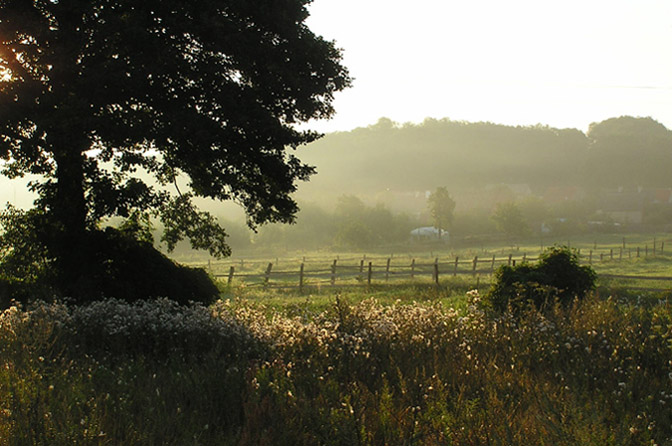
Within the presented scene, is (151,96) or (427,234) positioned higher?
(151,96)

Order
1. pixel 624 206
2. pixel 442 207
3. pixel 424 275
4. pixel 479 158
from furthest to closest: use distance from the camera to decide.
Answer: pixel 479 158
pixel 624 206
pixel 442 207
pixel 424 275

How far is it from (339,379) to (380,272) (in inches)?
1187

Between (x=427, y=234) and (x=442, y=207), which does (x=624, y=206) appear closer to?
(x=427, y=234)

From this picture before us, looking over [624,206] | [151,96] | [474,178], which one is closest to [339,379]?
[151,96]

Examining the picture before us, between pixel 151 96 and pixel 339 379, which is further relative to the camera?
pixel 151 96

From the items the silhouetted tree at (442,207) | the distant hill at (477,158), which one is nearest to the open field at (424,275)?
the silhouetted tree at (442,207)

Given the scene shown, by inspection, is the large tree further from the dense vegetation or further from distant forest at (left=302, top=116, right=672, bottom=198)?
distant forest at (left=302, top=116, right=672, bottom=198)

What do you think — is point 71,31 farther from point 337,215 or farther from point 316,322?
point 337,215

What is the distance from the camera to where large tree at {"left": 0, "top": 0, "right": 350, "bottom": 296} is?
14117mm

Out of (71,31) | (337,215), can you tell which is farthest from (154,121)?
(337,215)

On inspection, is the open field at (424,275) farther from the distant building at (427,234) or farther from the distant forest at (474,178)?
the distant forest at (474,178)

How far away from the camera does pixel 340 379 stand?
745cm

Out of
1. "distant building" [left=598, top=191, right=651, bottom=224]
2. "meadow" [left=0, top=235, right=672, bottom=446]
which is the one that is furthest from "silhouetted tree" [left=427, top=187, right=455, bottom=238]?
"meadow" [left=0, top=235, right=672, bottom=446]

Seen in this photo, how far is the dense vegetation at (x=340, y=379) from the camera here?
5.35 m
